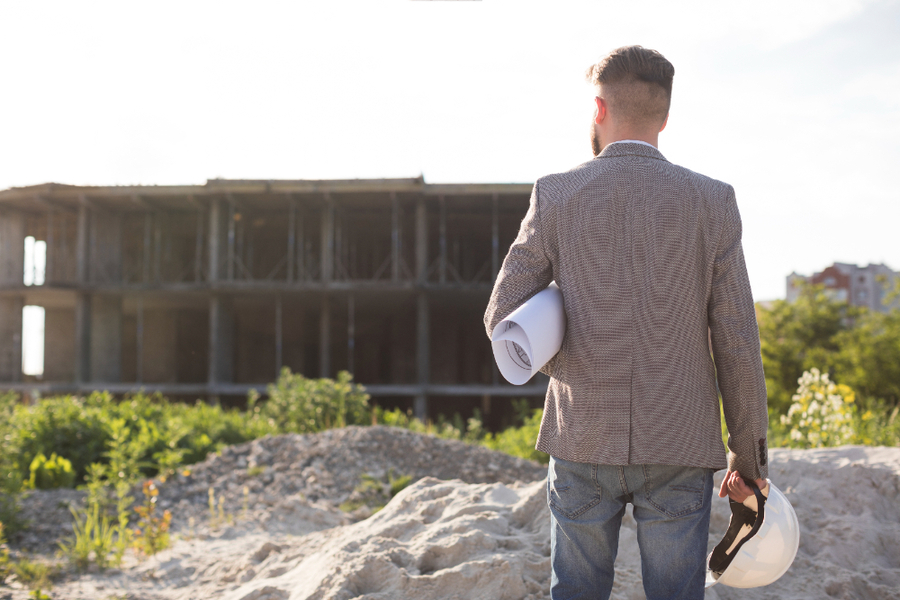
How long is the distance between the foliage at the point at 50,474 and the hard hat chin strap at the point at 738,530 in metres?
7.52

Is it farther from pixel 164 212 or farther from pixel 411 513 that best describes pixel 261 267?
pixel 411 513

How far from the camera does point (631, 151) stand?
172 centimetres

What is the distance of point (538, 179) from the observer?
1.80 meters

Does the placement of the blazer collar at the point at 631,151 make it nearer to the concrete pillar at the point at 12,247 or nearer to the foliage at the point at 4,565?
the foliage at the point at 4,565

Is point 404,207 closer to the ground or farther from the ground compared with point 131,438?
farther from the ground

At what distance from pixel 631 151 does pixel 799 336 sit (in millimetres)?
18720

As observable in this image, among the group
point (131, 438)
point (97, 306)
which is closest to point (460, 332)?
point (97, 306)

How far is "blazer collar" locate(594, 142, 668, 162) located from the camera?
172 centimetres

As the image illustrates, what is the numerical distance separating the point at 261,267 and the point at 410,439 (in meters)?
13.5

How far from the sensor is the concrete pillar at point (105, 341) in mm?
17781

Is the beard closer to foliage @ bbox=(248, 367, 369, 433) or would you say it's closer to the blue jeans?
the blue jeans

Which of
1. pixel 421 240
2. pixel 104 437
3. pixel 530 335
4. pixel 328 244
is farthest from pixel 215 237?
pixel 530 335

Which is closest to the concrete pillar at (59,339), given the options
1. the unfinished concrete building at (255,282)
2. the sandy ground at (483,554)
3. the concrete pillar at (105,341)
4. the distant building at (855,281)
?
the unfinished concrete building at (255,282)

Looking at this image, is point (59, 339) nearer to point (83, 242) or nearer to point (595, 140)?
point (83, 242)
